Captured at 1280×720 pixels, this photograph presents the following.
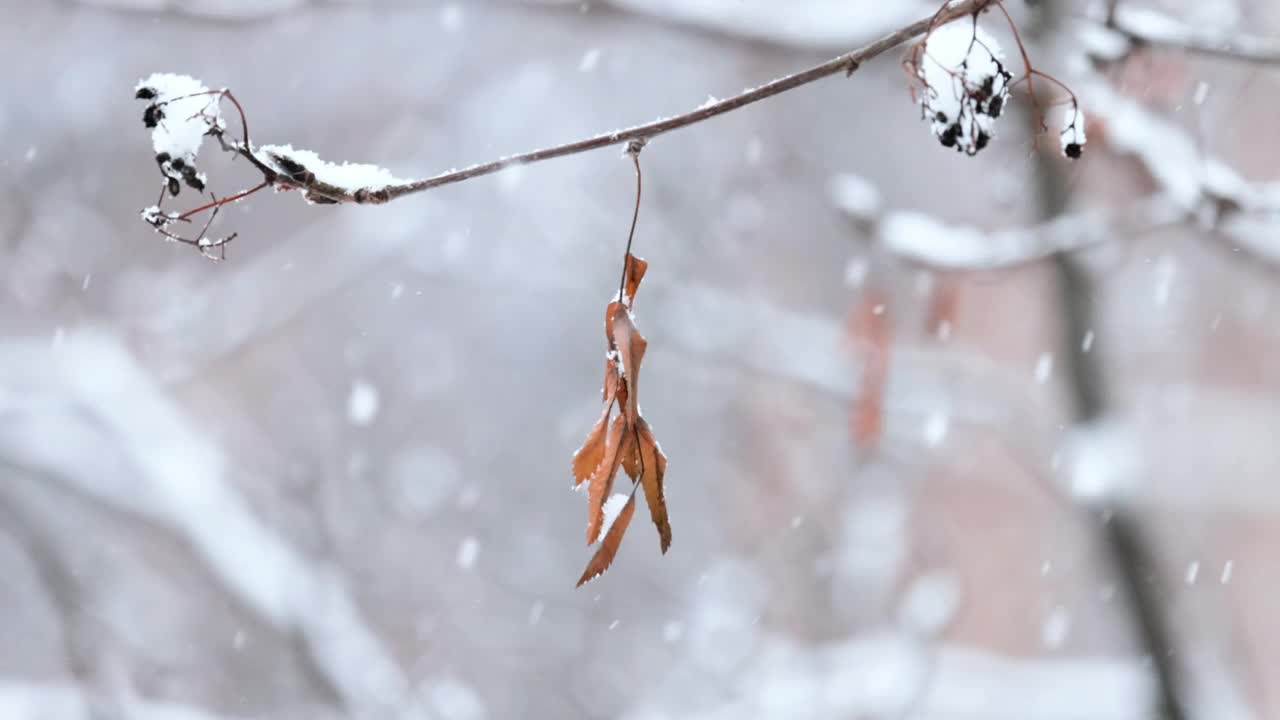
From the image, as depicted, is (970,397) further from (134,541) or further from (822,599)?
(134,541)

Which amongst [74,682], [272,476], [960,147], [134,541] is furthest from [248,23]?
[960,147]

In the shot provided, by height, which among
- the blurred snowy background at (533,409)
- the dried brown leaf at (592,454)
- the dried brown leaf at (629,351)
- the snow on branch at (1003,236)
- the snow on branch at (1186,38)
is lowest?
the blurred snowy background at (533,409)

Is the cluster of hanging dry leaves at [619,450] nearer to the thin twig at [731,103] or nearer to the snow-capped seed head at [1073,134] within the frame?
the thin twig at [731,103]

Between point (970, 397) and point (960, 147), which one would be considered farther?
point (970, 397)

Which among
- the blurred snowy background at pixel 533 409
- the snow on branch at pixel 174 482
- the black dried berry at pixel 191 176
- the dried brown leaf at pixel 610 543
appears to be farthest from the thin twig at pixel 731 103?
the snow on branch at pixel 174 482

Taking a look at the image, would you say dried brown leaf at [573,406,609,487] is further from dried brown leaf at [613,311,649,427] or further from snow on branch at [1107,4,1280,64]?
snow on branch at [1107,4,1280,64]

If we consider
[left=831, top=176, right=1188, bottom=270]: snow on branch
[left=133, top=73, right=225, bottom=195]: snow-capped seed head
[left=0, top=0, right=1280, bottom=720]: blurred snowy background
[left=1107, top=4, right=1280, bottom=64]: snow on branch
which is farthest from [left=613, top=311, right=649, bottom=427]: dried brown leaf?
[left=0, top=0, right=1280, bottom=720]: blurred snowy background

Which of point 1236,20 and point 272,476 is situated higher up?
point 1236,20
